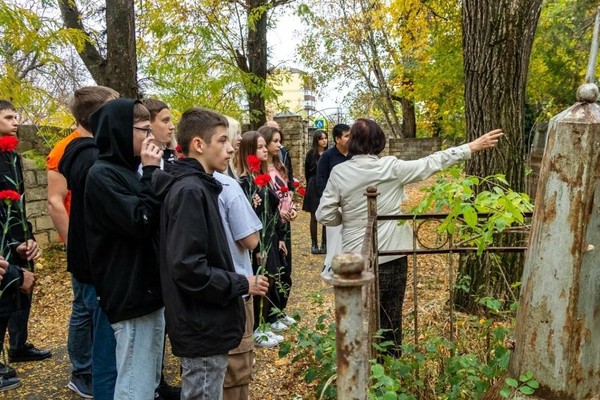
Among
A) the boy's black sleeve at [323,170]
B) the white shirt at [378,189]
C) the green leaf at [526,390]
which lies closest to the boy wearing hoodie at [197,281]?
the green leaf at [526,390]

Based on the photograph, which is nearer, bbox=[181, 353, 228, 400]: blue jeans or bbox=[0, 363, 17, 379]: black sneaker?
bbox=[181, 353, 228, 400]: blue jeans

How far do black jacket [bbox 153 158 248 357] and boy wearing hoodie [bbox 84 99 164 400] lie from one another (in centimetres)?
14

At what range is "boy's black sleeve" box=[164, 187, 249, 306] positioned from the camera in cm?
200

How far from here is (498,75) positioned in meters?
4.18

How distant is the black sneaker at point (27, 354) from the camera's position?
3.88 m

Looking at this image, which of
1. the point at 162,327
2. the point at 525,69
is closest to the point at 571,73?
the point at 525,69

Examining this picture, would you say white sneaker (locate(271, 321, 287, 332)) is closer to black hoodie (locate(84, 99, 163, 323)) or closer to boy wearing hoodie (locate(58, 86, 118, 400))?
boy wearing hoodie (locate(58, 86, 118, 400))

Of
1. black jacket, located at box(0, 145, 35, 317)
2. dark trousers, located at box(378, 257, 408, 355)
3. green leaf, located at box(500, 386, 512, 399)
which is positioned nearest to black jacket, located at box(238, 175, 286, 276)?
dark trousers, located at box(378, 257, 408, 355)

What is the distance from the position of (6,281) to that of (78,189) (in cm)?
85

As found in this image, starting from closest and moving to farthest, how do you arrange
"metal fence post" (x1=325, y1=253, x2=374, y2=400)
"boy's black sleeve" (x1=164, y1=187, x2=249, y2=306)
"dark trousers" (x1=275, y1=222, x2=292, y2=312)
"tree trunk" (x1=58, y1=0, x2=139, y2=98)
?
"metal fence post" (x1=325, y1=253, x2=374, y2=400)
"boy's black sleeve" (x1=164, y1=187, x2=249, y2=306)
"dark trousers" (x1=275, y1=222, x2=292, y2=312)
"tree trunk" (x1=58, y1=0, x2=139, y2=98)

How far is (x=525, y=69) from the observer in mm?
4305

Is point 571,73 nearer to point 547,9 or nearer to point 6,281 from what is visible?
point 547,9

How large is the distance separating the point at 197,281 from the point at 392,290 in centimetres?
172

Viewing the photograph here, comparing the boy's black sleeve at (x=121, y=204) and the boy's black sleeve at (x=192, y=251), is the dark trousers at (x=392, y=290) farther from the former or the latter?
the boy's black sleeve at (x=121, y=204)
